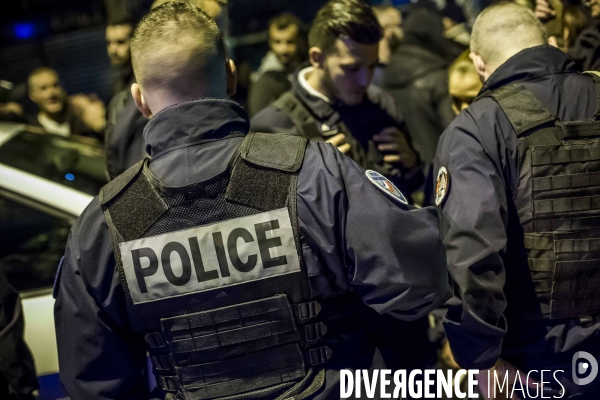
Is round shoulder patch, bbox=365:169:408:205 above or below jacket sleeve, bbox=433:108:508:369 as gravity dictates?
above

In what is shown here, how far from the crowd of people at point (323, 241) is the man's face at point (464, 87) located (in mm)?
913

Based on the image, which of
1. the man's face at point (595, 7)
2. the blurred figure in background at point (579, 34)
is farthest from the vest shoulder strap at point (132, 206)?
the man's face at point (595, 7)

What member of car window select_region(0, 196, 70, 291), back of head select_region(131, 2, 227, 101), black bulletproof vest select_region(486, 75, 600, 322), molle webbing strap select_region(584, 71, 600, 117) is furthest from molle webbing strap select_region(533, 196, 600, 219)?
car window select_region(0, 196, 70, 291)

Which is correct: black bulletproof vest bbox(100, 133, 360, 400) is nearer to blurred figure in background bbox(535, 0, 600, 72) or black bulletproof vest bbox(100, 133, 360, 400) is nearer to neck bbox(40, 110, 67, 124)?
blurred figure in background bbox(535, 0, 600, 72)

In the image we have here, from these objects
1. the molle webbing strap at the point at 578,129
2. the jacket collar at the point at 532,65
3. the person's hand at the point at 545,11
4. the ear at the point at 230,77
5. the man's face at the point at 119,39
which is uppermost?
the man's face at the point at 119,39

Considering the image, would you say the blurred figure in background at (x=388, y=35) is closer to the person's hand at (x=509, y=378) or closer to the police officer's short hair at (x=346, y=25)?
the police officer's short hair at (x=346, y=25)

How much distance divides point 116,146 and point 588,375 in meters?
2.55

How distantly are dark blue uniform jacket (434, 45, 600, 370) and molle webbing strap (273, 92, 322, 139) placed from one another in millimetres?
828

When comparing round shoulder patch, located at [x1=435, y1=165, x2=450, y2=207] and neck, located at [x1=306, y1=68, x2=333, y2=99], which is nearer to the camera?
round shoulder patch, located at [x1=435, y1=165, x2=450, y2=207]

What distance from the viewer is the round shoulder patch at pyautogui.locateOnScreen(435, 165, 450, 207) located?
9.00ft

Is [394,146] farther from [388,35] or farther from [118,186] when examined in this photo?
[388,35]

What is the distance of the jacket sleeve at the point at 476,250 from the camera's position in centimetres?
256

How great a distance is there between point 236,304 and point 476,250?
35.6 inches

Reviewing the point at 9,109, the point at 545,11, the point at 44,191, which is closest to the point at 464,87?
the point at 545,11
